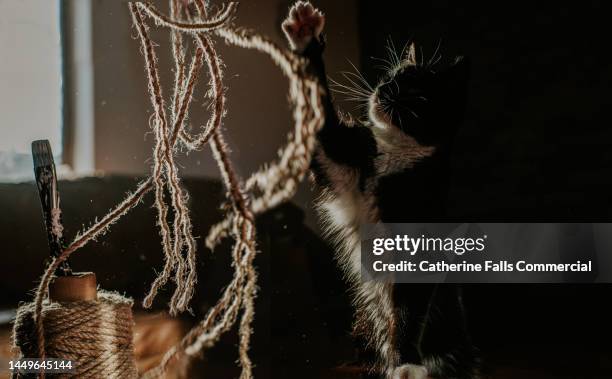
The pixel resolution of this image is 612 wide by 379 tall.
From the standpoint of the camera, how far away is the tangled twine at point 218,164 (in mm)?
807

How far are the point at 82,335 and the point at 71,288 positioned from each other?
8 centimetres

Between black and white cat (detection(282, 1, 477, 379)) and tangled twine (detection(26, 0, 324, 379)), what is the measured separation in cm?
6

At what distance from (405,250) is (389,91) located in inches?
12.3

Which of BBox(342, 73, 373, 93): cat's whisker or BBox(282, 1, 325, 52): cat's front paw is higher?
BBox(282, 1, 325, 52): cat's front paw

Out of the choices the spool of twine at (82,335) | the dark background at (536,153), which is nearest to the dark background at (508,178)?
the dark background at (536,153)

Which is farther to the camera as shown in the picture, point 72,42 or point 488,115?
point 72,42

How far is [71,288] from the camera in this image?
82 cm

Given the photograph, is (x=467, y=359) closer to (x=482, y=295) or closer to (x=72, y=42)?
(x=482, y=295)

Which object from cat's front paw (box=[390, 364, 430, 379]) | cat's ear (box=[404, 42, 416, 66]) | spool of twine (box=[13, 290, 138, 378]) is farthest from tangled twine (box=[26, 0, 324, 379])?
cat's front paw (box=[390, 364, 430, 379])

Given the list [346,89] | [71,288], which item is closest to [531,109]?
[346,89]

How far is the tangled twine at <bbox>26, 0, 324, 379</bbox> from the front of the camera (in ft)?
2.65

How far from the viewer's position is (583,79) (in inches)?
37.0

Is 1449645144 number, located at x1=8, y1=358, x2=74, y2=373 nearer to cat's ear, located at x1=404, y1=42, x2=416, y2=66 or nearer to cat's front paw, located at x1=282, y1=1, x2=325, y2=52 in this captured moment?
cat's front paw, located at x1=282, y1=1, x2=325, y2=52

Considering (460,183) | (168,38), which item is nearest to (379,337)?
(460,183)
